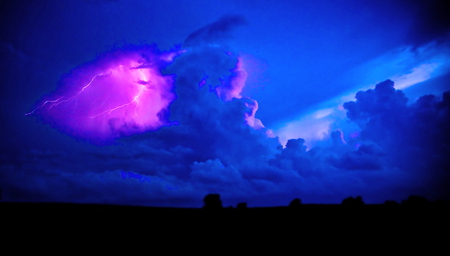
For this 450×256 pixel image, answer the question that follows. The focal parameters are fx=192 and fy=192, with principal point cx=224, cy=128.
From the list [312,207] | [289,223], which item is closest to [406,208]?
[312,207]

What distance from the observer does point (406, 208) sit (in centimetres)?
683

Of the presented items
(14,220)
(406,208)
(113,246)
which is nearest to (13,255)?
(14,220)

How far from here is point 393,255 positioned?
18.9 feet

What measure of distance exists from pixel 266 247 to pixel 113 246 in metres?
4.16

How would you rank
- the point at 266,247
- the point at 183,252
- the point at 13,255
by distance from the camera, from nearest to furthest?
the point at 13,255
the point at 183,252
the point at 266,247

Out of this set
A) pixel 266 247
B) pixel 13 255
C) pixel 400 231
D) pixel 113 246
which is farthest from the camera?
pixel 400 231

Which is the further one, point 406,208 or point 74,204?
point 406,208

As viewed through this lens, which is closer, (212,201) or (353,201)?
(212,201)

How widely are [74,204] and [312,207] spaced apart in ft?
24.6

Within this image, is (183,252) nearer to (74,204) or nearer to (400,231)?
(74,204)

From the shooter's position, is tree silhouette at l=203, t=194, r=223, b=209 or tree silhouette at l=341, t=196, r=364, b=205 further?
tree silhouette at l=341, t=196, r=364, b=205

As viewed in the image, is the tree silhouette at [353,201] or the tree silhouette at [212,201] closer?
the tree silhouette at [212,201]

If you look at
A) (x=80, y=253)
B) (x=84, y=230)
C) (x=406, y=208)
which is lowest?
(x=80, y=253)

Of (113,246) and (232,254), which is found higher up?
(113,246)
